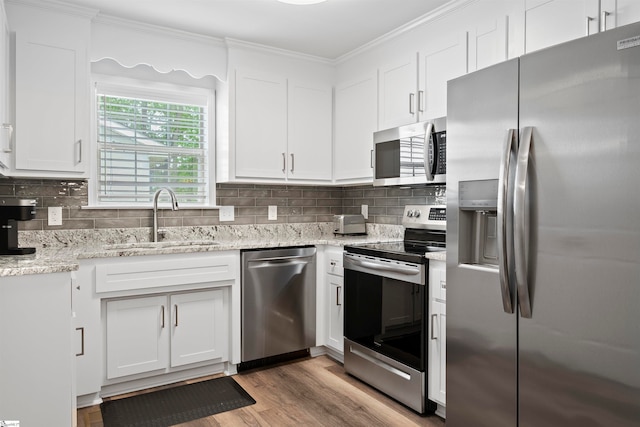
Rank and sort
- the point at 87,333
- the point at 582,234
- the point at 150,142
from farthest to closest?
the point at 150,142 → the point at 87,333 → the point at 582,234

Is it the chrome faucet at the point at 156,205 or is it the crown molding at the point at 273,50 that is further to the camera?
the crown molding at the point at 273,50

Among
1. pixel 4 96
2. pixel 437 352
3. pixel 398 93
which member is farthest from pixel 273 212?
pixel 4 96

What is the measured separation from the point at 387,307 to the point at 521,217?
3.93 feet

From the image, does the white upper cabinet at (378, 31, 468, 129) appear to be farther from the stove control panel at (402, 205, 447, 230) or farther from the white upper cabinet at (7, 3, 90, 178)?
the white upper cabinet at (7, 3, 90, 178)

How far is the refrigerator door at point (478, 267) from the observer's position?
1.88 meters

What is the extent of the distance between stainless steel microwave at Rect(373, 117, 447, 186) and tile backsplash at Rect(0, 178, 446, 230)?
0.34 m

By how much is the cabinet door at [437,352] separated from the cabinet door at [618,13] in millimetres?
1507

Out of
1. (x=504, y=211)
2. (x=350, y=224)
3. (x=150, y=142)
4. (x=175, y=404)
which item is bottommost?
(x=175, y=404)

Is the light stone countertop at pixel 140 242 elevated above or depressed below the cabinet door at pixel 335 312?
above

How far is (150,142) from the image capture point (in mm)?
3455

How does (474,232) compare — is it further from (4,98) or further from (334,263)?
(4,98)

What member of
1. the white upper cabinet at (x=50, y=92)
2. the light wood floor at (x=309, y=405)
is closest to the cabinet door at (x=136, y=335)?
the light wood floor at (x=309, y=405)

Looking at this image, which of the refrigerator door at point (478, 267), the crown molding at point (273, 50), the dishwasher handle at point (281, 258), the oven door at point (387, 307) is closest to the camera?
the refrigerator door at point (478, 267)

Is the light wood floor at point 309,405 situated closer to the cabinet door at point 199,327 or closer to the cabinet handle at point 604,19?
the cabinet door at point 199,327
